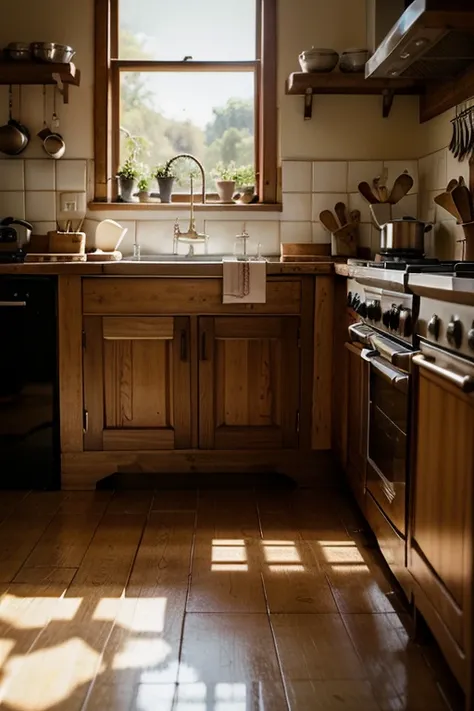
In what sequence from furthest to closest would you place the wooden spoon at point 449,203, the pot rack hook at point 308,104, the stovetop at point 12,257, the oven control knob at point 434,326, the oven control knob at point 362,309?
1. the pot rack hook at point 308,104
2. the stovetop at point 12,257
3. the wooden spoon at point 449,203
4. the oven control knob at point 362,309
5. the oven control knob at point 434,326

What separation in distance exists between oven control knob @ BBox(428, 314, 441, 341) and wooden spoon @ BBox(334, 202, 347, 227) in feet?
6.73

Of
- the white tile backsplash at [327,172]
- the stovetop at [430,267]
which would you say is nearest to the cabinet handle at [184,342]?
the stovetop at [430,267]

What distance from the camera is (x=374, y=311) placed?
105 inches

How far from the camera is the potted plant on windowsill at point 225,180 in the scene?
4.03m

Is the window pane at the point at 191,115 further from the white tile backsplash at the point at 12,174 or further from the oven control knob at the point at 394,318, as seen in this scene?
the oven control knob at the point at 394,318

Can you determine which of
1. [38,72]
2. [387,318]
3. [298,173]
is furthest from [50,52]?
[387,318]

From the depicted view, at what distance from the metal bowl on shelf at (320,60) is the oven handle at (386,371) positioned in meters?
1.60

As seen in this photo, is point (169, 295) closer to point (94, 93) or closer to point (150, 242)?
point (150, 242)

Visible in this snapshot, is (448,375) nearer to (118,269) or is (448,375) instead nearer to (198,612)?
(198,612)

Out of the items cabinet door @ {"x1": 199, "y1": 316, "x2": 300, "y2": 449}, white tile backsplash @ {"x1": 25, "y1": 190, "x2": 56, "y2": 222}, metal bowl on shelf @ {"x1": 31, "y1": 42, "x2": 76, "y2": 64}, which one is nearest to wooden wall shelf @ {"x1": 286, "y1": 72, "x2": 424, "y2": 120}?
metal bowl on shelf @ {"x1": 31, "y1": 42, "x2": 76, "y2": 64}

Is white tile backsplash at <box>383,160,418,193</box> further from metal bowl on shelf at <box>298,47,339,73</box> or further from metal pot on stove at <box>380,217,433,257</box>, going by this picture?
metal pot on stove at <box>380,217,433,257</box>

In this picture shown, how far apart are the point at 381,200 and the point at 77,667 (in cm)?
258

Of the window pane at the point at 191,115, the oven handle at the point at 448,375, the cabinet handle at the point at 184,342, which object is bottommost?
Answer: the cabinet handle at the point at 184,342

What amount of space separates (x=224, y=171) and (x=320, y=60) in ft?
2.24
